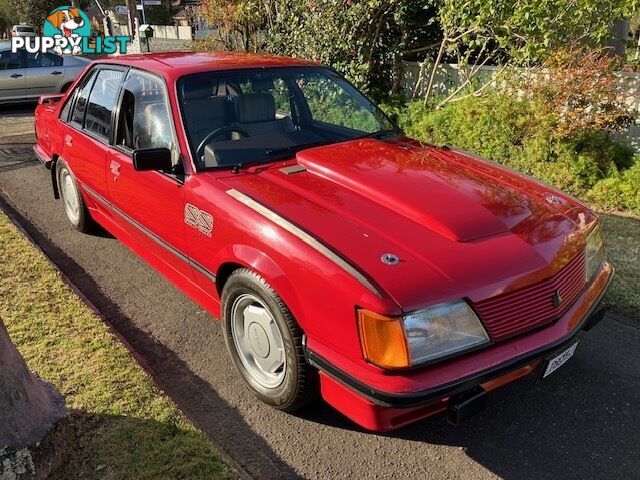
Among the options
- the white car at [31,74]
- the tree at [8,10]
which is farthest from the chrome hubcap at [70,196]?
the tree at [8,10]

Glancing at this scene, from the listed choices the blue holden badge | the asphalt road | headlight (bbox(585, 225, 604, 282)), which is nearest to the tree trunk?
the asphalt road

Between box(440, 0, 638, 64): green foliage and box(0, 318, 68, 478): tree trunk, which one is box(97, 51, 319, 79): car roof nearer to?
box(0, 318, 68, 478): tree trunk

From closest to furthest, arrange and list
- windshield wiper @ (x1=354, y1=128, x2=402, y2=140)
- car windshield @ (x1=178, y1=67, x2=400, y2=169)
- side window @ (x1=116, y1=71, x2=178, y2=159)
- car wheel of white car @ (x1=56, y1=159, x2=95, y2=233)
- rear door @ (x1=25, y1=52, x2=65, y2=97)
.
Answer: car windshield @ (x1=178, y1=67, x2=400, y2=169)
side window @ (x1=116, y1=71, x2=178, y2=159)
windshield wiper @ (x1=354, y1=128, x2=402, y2=140)
car wheel of white car @ (x1=56, y1=159, x2=95, y2=233)
rear door @ (x1=25, y1=52, x2=65, y2=97)

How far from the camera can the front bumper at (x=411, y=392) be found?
82.3 inches

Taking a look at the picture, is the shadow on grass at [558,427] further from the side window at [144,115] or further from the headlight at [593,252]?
the side window at [144,115]

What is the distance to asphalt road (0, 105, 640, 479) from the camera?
2.48m

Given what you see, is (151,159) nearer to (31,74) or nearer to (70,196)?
(70,196)

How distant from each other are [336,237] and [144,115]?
194 centimetres

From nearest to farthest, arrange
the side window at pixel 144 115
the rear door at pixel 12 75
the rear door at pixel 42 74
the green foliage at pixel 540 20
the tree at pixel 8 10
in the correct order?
the side window at pixel 144 115 < the green foliage at pixel 540 20 < the rear door at pixel 12 75 < the rear door at pixel 42 74 < the tree at pixel 8 10

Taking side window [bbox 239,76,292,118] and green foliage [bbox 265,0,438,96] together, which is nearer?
side window [bbox 239,76,292,118]

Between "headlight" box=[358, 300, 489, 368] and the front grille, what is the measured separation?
0.30ft

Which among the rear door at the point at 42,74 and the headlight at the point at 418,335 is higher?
the rear door at the point at 42,74

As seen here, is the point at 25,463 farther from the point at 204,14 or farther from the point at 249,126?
the point at 204,14

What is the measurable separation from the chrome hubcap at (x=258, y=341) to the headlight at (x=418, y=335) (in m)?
0.62
